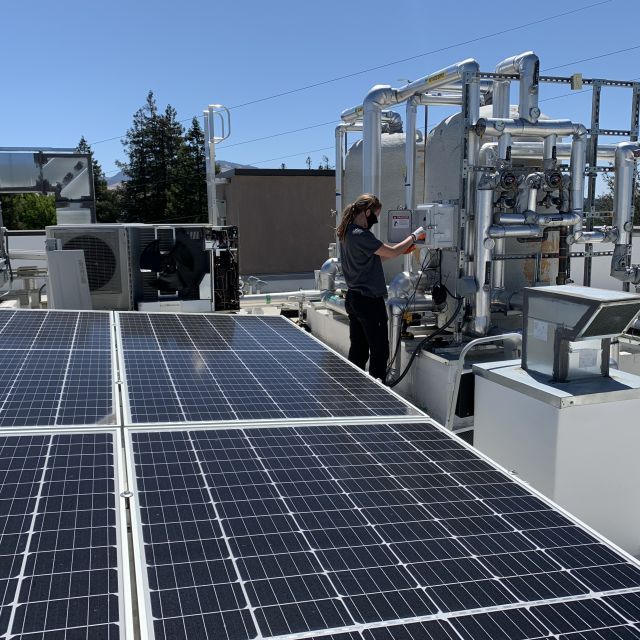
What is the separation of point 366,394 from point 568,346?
117 cm

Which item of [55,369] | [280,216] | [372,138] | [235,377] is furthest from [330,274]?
[280,216]

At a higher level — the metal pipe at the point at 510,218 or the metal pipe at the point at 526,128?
the metal pipe at the point at 526,128

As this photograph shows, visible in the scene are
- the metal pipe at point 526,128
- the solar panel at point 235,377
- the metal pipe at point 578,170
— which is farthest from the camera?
the metal pipe at point 578,170

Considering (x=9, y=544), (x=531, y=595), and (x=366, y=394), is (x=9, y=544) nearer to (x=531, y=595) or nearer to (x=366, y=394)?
(x=531, y=595)

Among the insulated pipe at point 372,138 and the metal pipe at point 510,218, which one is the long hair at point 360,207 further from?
the insulated pipe at point 372,138

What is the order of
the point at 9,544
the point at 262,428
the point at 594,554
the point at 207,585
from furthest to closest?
the point at 262,428, the point at 594,554, the point at 9,544, the point at 207,585

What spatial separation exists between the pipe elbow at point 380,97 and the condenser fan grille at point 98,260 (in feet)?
11.4

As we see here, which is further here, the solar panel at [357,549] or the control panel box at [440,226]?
the control panel box at [440,226]

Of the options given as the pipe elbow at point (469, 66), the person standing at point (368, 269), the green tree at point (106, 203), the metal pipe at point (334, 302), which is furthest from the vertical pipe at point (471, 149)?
the green tree at point (106, 203)

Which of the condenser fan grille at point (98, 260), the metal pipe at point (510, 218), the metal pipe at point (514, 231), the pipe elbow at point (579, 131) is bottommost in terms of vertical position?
the condenser fan grille at point (98, 260)

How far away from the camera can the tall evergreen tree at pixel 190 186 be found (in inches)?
1603

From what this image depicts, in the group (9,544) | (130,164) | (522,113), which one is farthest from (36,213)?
(9,544)

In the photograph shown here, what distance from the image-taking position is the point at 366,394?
3.66 metres

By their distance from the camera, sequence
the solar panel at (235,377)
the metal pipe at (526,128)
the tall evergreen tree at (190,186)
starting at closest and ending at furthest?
the solar panel at (235,377) < the metal pipe at (526,128) < the tall evergreen tree at (190,186)
